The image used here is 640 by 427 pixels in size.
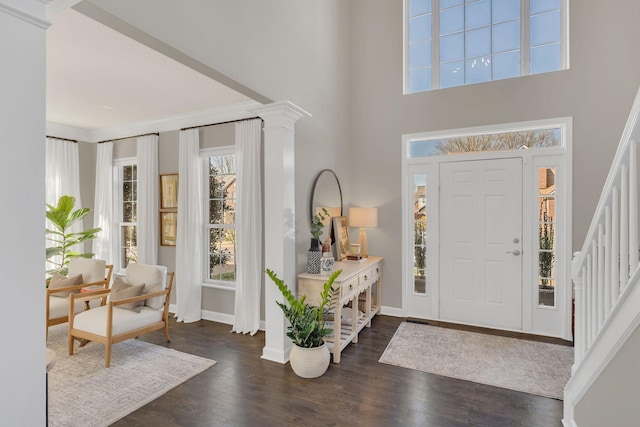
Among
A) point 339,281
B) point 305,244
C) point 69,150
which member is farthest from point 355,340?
point 69,150

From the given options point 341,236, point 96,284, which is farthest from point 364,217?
point 96,284

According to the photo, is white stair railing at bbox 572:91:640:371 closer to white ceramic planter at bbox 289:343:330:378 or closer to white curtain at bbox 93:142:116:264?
white ceramic planter at bbox 289:343:330:378

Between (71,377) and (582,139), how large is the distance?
219 inches

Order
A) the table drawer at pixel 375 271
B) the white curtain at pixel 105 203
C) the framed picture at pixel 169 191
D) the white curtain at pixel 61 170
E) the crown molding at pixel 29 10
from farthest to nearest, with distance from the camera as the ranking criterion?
1. the white curtain at pixel 105 203
2. the white curtain at pixel 61 170
3. the framed picture at pixel 169 191
4. the table drawer at pixel 375 271
5. the crown molding at pixel 29 10

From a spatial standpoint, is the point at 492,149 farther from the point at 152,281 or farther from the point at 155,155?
the point at 155,155

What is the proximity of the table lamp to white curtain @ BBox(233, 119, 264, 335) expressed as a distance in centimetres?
123

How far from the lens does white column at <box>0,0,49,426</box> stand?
4.09 ft

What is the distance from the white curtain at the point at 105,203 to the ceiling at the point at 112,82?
488 mm

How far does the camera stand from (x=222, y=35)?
2400 mm

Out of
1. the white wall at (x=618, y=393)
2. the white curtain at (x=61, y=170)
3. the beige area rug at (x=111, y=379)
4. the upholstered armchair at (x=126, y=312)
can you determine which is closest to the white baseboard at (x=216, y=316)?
the upholstered armchair at (x=126, y=312)

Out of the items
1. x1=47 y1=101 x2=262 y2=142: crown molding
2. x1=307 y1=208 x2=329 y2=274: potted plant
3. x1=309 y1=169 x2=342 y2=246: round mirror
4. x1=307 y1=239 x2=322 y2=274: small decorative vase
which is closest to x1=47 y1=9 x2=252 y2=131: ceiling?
x1=47 y1=101 x2=262 y2=142: crown molding

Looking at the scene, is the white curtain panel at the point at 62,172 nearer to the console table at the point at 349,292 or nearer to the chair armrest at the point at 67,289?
the chair armrest at the point at 67,289

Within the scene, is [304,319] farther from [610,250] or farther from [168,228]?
[168,228]

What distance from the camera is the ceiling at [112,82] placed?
Answer: 8.53ft
